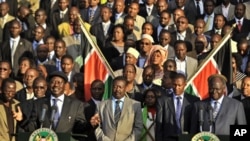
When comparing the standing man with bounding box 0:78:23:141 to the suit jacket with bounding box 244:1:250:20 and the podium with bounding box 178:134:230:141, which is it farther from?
the suit jacket with bounding box 244:1:250:20

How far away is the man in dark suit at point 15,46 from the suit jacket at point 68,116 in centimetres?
398

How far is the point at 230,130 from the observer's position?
1856 cm

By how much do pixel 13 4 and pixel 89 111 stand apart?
676cm

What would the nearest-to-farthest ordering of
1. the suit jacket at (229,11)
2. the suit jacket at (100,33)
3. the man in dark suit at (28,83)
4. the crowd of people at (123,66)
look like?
the crowd of people at (123,66) → the man in dark suit at (28,83) → the suit jacket at (100,33) → the suit jacket at (229,11)

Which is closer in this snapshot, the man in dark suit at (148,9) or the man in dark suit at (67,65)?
the man in dark suit at (67,65)

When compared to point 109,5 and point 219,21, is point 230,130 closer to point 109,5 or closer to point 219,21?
point 219,21

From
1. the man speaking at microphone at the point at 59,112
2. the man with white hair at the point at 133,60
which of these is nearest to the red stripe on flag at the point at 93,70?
the man with white hair at the point at 133,60

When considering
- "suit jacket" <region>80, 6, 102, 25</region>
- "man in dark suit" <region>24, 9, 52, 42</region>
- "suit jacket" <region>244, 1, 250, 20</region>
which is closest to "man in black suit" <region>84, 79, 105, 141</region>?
"man in dark suit" <region>24, 9, 52, 42</region>

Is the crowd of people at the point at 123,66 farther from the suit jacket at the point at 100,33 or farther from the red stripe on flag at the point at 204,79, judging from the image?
the red stripe on flag at the point at 204,79

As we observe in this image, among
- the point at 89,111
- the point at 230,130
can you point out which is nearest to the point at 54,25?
the point at 89,111

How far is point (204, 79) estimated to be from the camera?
72.1ft

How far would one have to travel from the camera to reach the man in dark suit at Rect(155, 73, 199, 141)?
19.7 metres

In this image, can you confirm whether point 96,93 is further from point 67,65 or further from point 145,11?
point 145,11

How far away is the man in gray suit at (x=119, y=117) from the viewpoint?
1958 centimetres
